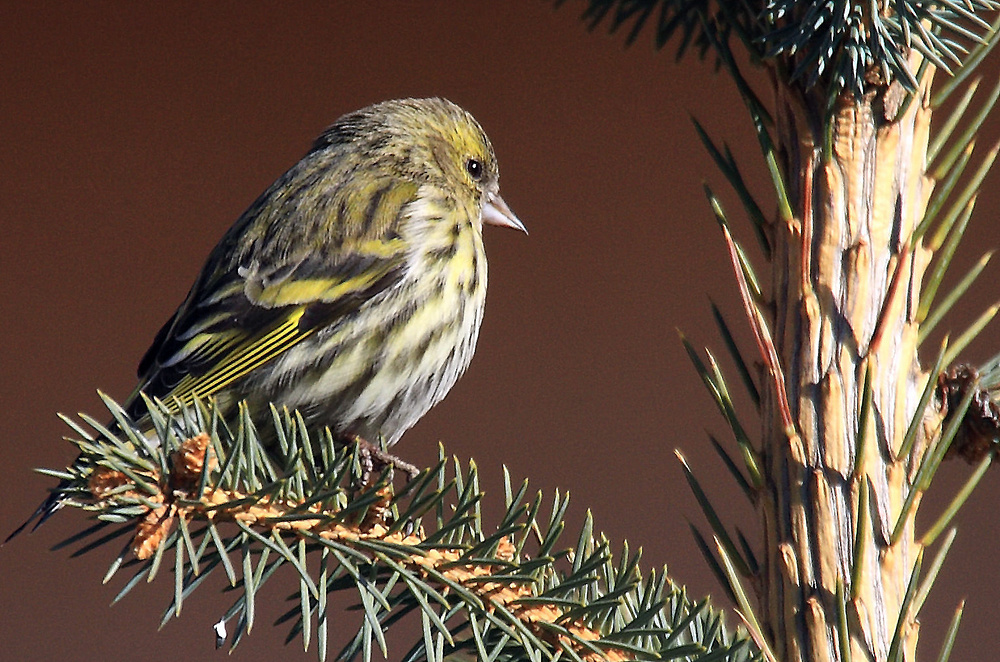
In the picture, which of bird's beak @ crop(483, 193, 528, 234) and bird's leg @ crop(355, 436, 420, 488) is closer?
bird's leg @ crop(355, 436, 420, 488)

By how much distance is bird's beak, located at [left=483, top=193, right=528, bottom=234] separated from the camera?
199 centimetres

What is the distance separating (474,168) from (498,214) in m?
0.09

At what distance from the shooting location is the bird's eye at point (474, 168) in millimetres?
1999

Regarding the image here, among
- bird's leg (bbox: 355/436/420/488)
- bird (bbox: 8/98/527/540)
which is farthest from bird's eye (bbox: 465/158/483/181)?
bird's leg (bbox: 355/436/420/488)

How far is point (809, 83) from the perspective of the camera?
823mm

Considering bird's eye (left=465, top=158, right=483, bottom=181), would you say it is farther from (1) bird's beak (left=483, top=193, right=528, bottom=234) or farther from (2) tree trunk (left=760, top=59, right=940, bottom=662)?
(2) tree trunk (left=760, top=59, right=940, bottom=662)

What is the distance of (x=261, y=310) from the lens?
1620 mm

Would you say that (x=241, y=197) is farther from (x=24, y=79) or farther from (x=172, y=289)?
(x=24, y=79)

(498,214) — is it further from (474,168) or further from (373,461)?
(373,461)

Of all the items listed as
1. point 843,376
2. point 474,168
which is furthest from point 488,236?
point 843,376

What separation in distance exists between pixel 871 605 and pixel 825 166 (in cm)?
30

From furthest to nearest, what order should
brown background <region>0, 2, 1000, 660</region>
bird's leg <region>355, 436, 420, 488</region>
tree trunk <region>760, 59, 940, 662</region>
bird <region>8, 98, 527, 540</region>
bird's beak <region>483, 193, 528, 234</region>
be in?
brown background <region>0, 2, 1000, 660</region> < bird's beak <region>483, 193, 528, 234</region> < bird <region>8, 98, 527, 540</region> < bird's leg <region>355, 436, 420, 488</region> < tree trunk <region>760, 59, 940, 662</region>

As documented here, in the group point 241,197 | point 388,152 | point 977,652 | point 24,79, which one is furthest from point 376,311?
point 977,652

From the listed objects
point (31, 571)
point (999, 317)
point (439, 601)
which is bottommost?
point (31, 571)
